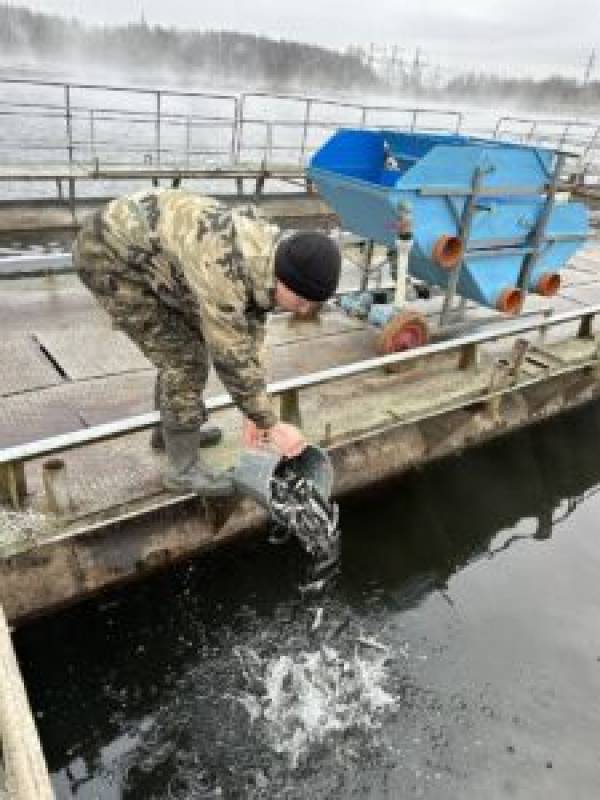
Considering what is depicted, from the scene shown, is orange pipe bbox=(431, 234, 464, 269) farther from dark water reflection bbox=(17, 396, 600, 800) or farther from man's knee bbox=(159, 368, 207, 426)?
man's knee bbox=(159, 368, 207, 426)

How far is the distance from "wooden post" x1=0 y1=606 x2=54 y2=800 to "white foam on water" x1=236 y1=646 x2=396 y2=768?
161 centimetres

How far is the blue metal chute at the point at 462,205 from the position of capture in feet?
18.7

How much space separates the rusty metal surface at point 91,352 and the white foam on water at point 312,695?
2509 mm

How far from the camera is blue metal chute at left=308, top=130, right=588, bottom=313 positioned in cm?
569

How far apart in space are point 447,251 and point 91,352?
305cm

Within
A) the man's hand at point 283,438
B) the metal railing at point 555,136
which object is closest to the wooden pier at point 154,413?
the man's hand at point 283,438

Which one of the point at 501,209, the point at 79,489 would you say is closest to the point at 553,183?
the point at 501,209

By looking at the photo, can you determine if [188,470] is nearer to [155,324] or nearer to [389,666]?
[155,324]

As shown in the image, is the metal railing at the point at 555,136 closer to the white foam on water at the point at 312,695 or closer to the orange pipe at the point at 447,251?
the orange pipe at the point at 447,251

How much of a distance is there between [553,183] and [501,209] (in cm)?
55

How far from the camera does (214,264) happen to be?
3.06 metres


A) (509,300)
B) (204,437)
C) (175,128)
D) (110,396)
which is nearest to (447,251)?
(509,300)

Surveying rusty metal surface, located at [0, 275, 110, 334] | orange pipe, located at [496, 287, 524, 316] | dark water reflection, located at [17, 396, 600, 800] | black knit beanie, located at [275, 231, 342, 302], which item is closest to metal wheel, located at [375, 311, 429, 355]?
orange pipe, located at [496, 287, 524, 316]

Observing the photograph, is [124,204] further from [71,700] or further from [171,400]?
[71,700]
